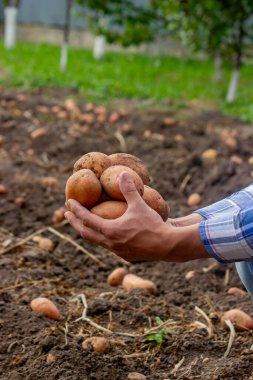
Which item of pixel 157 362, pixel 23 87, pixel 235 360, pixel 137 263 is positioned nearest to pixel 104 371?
pixel 157 362

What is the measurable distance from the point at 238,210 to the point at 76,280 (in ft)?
5.69

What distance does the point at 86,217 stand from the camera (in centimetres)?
205

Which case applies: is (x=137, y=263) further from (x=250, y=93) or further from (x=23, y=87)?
(x=250, y=93)

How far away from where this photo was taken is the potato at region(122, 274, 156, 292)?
3379 mm

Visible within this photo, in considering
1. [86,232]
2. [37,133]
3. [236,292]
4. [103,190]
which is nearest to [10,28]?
[37,133]

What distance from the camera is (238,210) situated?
2.01 m

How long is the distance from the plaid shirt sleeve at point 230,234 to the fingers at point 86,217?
0.30 meters

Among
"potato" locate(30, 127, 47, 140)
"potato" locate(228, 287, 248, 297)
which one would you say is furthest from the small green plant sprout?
"potato" locate(30, 127, 47, 140)

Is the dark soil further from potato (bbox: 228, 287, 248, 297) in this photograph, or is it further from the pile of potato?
the pile of potato

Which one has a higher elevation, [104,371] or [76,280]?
[104,371]

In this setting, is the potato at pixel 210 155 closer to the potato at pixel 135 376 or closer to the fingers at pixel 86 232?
the potato at pixel 135 376

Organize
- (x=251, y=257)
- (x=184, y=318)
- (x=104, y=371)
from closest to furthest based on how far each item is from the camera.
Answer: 1. (x=251, y=257)
2. (x=104, y=371)
3. (x=184, y=318)

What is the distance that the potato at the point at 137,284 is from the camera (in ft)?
11.1

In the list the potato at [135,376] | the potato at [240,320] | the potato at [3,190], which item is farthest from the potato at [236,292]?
the potato at [3,190]
